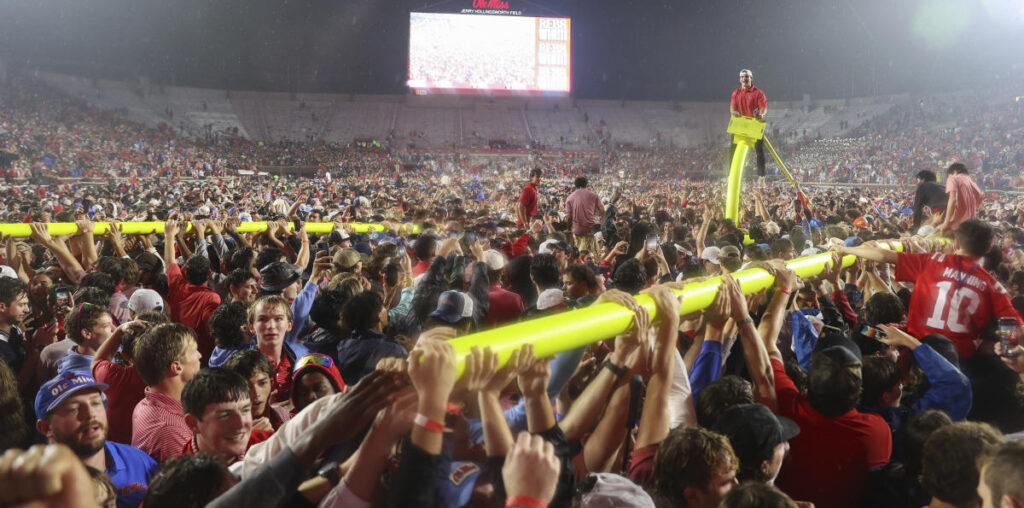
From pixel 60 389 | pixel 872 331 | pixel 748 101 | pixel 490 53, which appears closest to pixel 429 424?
pixel 60 389

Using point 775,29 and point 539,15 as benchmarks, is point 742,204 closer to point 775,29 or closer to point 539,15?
point 539,15

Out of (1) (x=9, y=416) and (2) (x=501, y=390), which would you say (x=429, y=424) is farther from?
(1) (x=9, y=416)

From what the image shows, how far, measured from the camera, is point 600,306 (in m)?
1.76

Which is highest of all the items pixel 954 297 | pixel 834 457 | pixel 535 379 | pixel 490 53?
pixel 490 53

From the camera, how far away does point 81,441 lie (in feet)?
7.21

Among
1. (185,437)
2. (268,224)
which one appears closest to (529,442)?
(185,437)

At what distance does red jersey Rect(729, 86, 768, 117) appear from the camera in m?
8.16

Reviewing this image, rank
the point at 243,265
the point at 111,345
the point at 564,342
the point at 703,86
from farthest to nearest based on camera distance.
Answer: the point at 703,86, the point at 243,265, the point at 111,345, the point at 564,342

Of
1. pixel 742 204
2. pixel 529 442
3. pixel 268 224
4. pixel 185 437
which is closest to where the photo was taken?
pixel 529 442

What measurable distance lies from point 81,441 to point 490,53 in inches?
1518

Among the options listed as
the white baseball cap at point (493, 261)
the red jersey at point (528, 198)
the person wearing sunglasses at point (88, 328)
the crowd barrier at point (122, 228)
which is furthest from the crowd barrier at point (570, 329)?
the red jersey at point (528, 198)

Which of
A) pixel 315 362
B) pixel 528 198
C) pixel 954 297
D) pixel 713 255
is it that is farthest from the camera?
pixel 528 198

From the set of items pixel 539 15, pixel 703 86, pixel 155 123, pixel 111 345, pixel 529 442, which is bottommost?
pixel 111 345

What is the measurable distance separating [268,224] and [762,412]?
20.7ft
